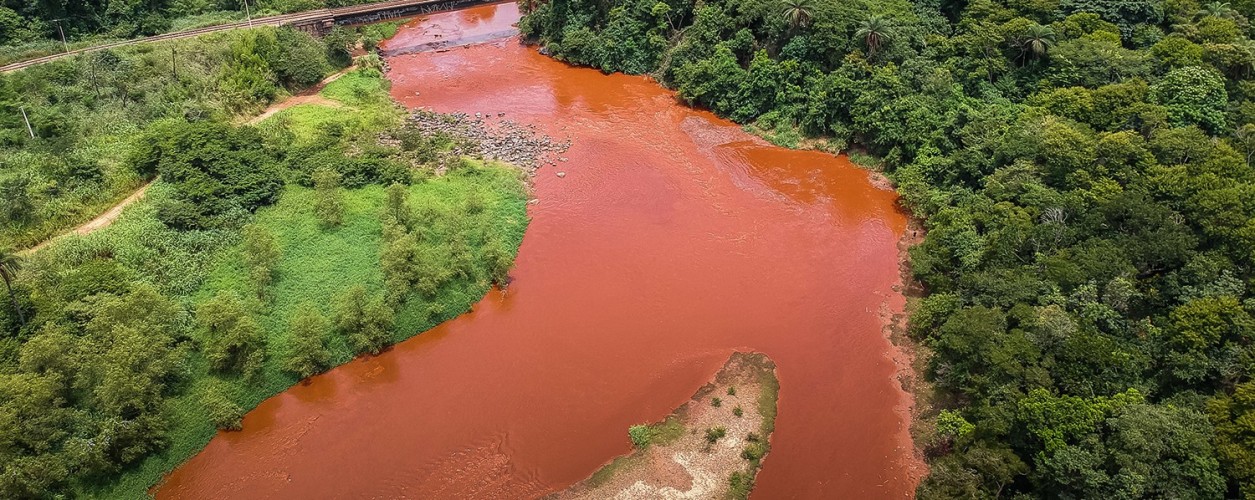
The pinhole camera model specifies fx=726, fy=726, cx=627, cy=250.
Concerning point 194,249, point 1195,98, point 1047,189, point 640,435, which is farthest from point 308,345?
point 1195,98

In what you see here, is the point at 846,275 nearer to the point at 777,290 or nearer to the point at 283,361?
the point at 777,290

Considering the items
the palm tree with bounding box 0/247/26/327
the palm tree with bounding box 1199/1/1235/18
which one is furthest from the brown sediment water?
the palm tree with bounding box 1199/1/1235/18

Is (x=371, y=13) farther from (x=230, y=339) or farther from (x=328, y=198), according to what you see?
(x=230, y=339)

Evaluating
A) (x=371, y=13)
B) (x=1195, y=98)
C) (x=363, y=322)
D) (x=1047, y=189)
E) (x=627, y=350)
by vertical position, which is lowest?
(x=627, y=350)

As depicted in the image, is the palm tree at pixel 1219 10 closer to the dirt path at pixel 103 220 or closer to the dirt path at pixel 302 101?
the dirt path at pixel 302 101

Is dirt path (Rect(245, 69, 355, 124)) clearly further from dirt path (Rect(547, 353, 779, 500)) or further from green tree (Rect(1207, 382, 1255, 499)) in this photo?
green tree (Rect(1207, 382, 1255, 499))
